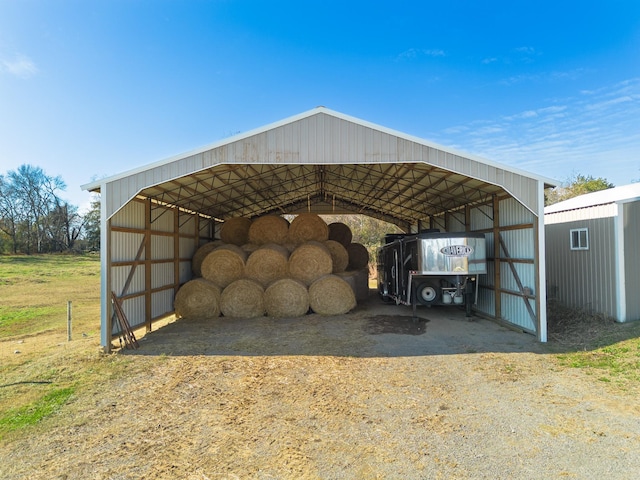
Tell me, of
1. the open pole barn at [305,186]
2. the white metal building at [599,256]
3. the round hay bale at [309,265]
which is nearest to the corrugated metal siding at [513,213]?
the open pole barn at [305,186]

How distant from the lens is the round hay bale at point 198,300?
12055 mm

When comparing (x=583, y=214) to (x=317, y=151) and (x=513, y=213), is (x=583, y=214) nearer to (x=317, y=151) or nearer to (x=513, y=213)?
(x=513, y=213)

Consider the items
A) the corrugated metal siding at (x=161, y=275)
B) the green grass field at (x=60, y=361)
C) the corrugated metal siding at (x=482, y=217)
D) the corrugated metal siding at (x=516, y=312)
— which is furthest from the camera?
the corrugated metal siding at (x=482, y=217)

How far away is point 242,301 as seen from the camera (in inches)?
476

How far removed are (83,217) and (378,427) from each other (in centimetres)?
5449

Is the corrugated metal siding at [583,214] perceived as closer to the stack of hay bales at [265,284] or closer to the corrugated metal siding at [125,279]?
the stack of hay bales at [265,284]

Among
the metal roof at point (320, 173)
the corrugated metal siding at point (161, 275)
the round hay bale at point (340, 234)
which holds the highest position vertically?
the metal roof at point (320, 173)

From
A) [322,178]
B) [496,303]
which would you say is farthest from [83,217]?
[496,303]

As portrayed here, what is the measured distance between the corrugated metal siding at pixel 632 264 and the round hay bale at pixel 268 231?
10094mm

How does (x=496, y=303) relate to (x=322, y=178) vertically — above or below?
below

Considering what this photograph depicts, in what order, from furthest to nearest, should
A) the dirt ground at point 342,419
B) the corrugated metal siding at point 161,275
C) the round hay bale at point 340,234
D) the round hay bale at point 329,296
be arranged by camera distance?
the round hay bale at point 340,234 < the round hay bale at point 329,296 < the corrugated metal siding at point 161,275 < the dirt ground at point 342,419

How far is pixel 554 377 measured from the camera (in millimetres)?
6270

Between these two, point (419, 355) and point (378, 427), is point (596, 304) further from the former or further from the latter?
point (378, 427)

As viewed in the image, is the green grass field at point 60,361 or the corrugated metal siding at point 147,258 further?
the corrugated metal siding at point 147,258
